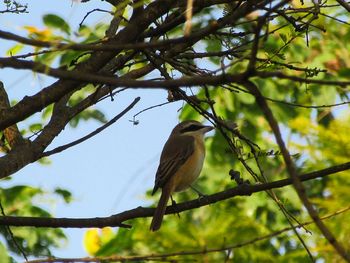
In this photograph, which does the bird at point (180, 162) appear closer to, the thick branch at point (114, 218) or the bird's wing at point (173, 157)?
the bird's wing at point (173, 157)

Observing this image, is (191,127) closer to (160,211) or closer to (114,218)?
(160,211)

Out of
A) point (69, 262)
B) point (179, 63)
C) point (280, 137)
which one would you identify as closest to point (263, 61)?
point (179, 63)

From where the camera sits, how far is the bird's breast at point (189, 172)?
657 centimetres

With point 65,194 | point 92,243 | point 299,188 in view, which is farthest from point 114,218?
point 92,243

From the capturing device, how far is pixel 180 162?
6.72m

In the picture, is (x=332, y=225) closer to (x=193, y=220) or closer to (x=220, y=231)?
(x=220, y=231)

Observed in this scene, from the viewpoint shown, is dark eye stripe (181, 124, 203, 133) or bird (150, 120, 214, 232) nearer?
bird (150, 120, 214, 232)

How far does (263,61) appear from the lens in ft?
14.0

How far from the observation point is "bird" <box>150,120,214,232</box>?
21.2 feet

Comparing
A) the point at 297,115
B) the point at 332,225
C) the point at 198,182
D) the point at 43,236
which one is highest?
the point at 297,115

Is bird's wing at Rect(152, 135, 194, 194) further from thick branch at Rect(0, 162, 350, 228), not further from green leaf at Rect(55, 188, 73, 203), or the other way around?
thick branch at Rect(0, 162, 350, 228)

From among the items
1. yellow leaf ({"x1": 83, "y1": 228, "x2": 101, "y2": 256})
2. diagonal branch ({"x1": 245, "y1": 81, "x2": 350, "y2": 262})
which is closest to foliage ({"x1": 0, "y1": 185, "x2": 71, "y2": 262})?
yellow leaf ({"x1": 83, "y1": 228, "x2": 101, "y2": 256})

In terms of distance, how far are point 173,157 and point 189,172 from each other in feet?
0.85

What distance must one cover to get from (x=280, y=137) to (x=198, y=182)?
8494 mm
